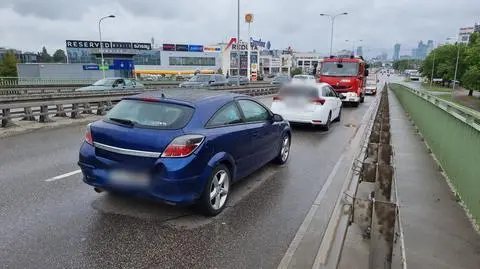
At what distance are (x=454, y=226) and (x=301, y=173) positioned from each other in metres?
2.81

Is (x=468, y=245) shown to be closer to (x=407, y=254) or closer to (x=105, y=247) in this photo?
(x=407, y=254)

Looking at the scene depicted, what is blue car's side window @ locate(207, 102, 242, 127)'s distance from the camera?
480cm

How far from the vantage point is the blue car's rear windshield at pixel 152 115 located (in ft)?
14.5

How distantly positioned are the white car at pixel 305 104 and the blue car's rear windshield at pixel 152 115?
7.48 metres

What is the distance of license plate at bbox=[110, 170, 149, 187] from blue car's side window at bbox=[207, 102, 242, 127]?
1.08m

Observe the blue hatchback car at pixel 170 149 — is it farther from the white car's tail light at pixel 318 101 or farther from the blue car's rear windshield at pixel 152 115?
the white car's tail light at pixel 318 101

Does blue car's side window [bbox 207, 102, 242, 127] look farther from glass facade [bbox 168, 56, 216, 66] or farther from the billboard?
glass facade [bbox 168, 56, 216, 66]

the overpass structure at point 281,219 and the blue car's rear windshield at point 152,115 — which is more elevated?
the blue car's rear windshield at point 152,115

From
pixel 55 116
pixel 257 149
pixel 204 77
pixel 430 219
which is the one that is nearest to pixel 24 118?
pixel 55 116

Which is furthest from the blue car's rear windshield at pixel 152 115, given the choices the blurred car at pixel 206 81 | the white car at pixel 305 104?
the blurred car at pixel 206 81

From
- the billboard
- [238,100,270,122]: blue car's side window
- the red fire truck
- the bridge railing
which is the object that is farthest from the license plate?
the billboard

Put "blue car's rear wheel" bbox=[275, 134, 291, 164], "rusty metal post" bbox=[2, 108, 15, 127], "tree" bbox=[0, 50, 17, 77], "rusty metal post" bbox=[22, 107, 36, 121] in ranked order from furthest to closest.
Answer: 1. "tree" bbox=[0, 50, 17, 77]
2. "rusty metal post" bbox=[22, 107, 36, 121]
3. "rusty metal post" bbox=[2, 108, 15, 127]
4. "blue car's rear wheel" bbox=[275, 134, 291, 164]

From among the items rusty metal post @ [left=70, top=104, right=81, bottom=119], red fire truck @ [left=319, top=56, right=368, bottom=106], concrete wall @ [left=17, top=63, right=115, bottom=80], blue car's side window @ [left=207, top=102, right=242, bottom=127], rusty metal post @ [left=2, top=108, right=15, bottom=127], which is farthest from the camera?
concrete wall @ [left=17, top=63, right=115, bottom=80]

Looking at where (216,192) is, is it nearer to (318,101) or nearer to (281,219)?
(281,219)
